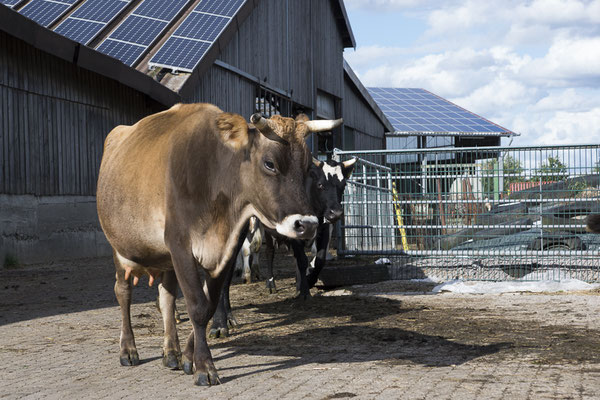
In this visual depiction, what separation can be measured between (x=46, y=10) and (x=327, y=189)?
512 inches

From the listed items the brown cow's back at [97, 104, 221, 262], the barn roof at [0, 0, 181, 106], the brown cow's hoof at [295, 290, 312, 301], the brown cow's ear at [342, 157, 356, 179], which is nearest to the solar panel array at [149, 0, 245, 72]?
the barn roof at [0, 0, 181, 106]

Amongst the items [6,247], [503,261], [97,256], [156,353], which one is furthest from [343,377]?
[97,256]

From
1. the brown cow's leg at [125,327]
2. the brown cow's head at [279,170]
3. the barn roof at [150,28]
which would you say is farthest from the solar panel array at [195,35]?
the brown cow's head at [279,170]

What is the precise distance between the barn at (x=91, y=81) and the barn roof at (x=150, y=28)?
3 centimetres

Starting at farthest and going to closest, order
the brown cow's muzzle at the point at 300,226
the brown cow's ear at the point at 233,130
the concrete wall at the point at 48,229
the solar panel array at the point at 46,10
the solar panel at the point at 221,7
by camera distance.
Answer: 1. the solar panel at the point at 221,7
2. the solar panel array at the point at 46,10
3. the concrete wall at the point at 48,229
4. the brown cow's ear at the point at 233,130
5. the brown cow's muzzle at the point at 300,226

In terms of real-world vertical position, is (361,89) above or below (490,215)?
above

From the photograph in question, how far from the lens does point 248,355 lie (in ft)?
21.9

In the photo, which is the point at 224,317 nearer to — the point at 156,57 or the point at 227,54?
the point at 156,57

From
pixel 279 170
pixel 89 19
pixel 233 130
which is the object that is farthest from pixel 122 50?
pixel 279 170

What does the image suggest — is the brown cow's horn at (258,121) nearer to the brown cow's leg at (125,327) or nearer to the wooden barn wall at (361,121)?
the brown cow's leg at (125,327)

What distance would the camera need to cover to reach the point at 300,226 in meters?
5.27

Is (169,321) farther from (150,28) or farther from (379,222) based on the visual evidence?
(150,28)

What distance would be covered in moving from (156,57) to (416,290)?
11076 millimetres

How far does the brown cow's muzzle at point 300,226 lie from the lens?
5.23 meters
